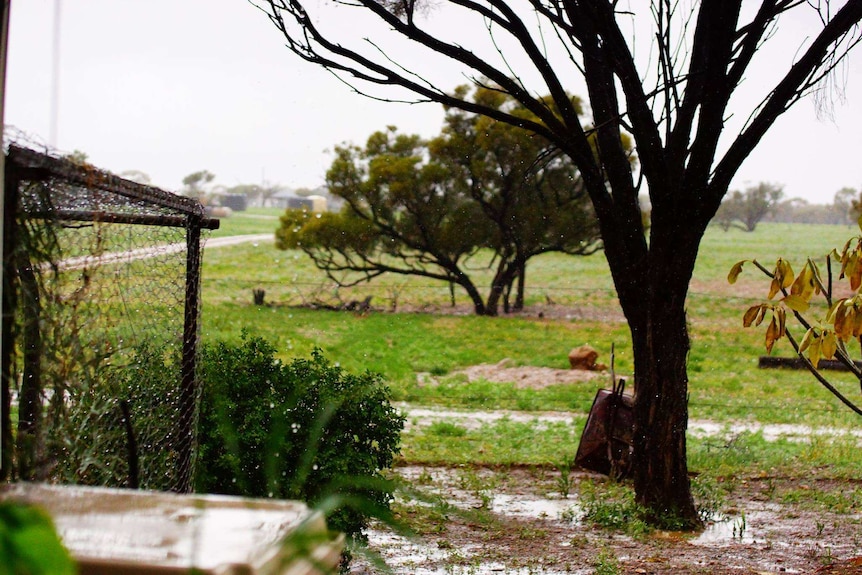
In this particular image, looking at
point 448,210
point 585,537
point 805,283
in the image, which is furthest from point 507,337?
point 805,283

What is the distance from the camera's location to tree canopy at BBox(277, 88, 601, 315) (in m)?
17.3

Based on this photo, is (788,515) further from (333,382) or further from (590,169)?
(333,382)

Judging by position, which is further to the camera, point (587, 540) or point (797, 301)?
point (587, 540)

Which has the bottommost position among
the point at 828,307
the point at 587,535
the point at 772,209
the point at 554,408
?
the point at 554,408

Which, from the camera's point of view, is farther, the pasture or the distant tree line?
the distant tree line

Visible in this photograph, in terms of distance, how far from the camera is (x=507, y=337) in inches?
588

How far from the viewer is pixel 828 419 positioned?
29.6 feet

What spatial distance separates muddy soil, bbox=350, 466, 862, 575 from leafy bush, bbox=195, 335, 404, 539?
322 mm

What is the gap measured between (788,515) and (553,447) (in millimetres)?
2385

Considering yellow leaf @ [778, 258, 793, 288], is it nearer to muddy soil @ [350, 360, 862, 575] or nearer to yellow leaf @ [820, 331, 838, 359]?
yellow leaf @ [820, 331, 838, 359]

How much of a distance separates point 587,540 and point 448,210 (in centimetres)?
1386

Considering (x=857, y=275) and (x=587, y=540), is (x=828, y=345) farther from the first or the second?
(x=587, y=540)

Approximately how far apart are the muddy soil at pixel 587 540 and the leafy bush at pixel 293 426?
0.32 m

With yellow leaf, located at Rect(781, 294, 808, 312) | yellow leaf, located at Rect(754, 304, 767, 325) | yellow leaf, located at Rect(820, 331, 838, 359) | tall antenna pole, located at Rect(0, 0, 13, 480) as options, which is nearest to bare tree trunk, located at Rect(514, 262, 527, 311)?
yellow leaf, located at Rect(754, 304, 767, 325)
